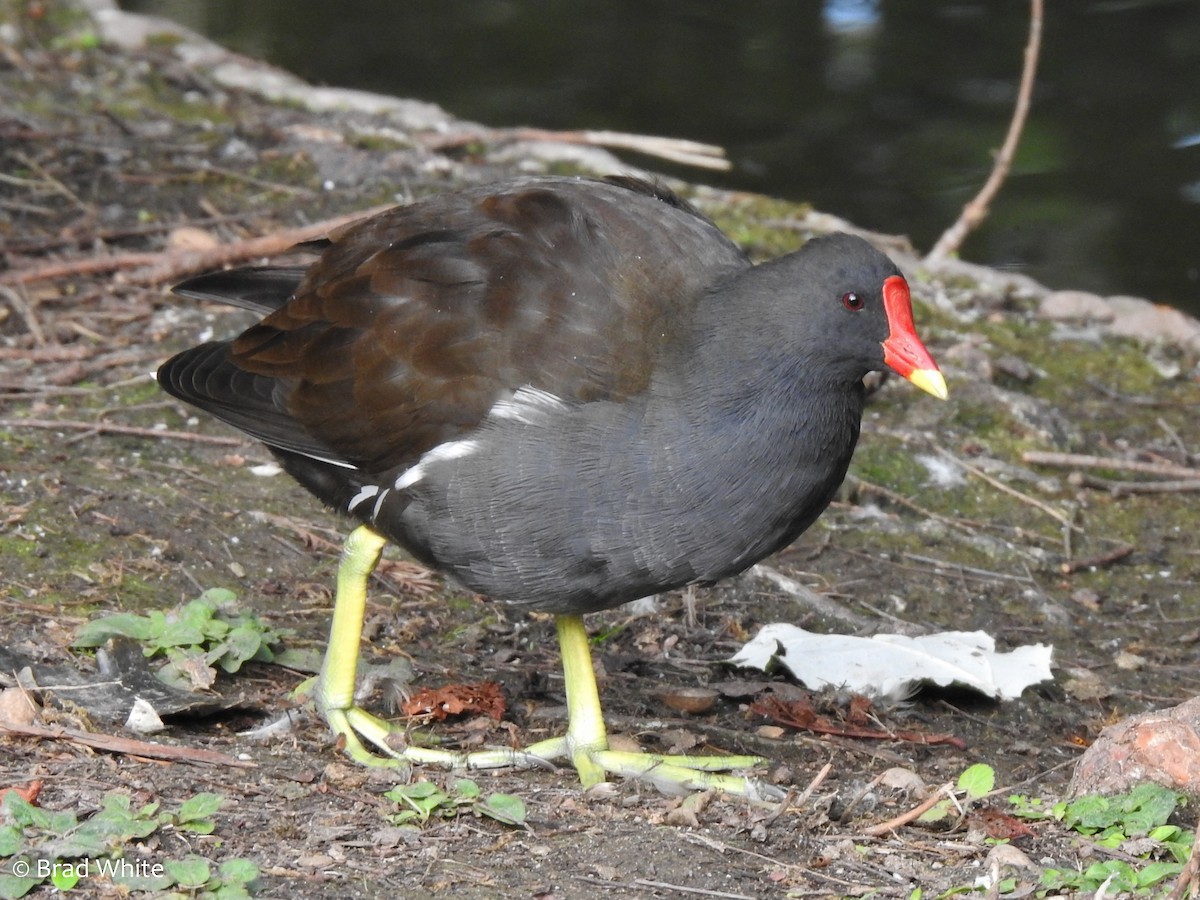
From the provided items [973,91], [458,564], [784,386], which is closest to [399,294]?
[458,564]

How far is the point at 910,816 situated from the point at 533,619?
1505 millimetres

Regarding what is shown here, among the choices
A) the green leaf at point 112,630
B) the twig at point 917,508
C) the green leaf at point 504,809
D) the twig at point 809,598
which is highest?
the green leaf at point 504,809

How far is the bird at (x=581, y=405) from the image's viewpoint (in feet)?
10.5

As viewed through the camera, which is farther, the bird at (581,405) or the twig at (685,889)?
the bird at (581,405)

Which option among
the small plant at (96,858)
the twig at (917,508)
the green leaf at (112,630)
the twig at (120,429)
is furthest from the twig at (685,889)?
the twig at (120,429)

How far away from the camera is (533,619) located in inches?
168

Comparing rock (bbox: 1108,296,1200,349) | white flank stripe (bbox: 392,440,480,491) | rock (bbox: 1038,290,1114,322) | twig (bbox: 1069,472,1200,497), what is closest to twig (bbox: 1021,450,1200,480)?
twig (bbox: 1069,472,1200,497)

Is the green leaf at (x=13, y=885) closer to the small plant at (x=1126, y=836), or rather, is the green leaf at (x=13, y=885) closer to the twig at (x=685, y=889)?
the twig at (x=685, y=889)

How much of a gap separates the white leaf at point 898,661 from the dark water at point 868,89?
4282 millimetres

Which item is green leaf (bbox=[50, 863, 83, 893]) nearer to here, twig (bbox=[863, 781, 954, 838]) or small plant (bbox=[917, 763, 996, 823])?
twig (bbox=[863, 781, 954, 838])

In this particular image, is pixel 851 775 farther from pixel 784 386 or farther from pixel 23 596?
pixel 23 596

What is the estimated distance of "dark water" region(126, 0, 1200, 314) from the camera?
8.53m

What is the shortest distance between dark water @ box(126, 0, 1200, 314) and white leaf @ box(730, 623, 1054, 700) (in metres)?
4.28

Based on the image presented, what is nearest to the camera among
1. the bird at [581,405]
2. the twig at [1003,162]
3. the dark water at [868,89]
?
the bird at [581,405]
